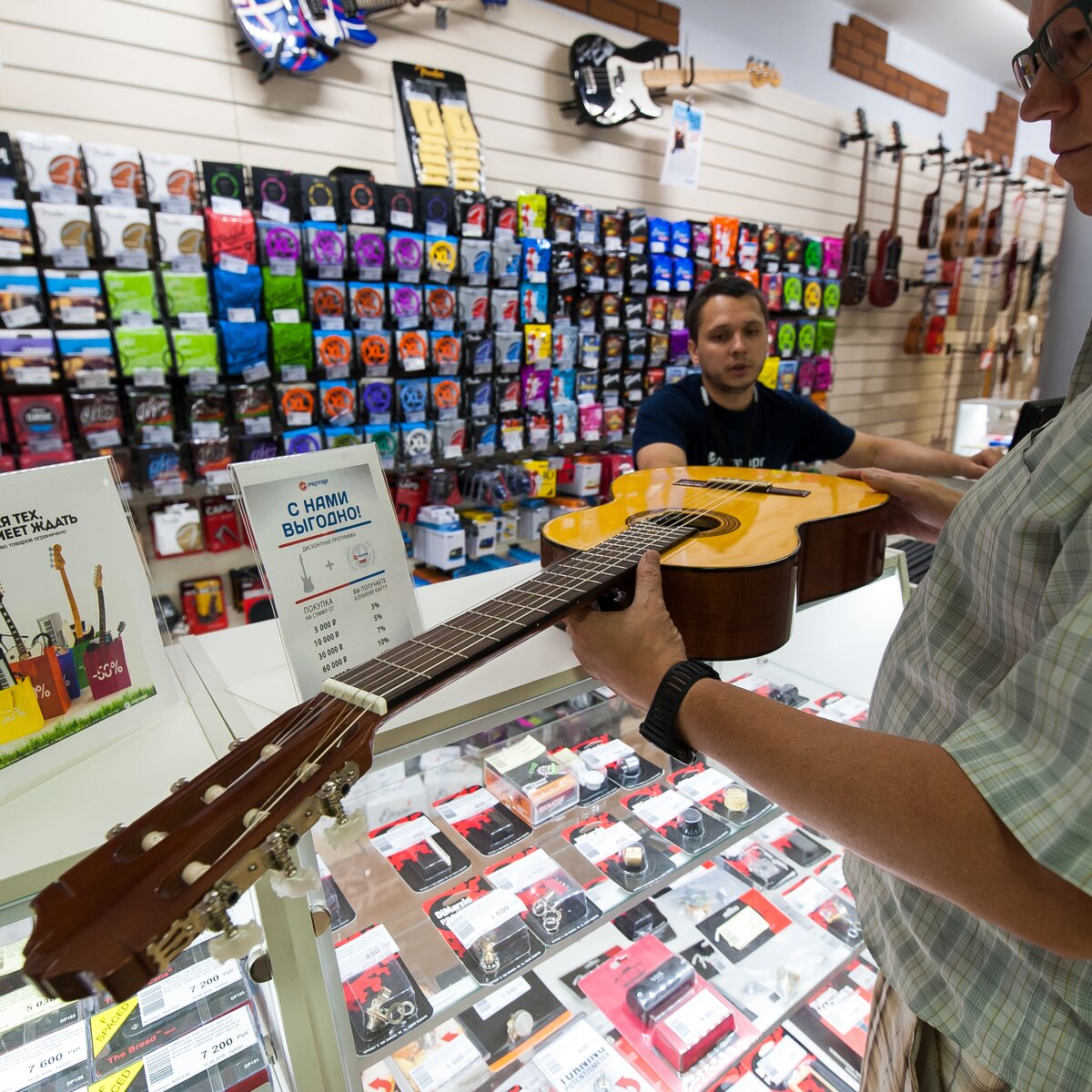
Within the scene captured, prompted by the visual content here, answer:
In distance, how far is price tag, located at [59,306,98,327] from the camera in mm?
2223

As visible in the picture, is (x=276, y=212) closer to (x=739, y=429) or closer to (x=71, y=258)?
(x=71, y=258)

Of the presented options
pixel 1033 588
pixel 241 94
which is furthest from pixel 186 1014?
pixel 241 94

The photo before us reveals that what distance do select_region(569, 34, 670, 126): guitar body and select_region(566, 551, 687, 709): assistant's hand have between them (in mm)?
3321

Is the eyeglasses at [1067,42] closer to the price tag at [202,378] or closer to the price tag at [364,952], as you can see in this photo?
the price tag at [364,952]

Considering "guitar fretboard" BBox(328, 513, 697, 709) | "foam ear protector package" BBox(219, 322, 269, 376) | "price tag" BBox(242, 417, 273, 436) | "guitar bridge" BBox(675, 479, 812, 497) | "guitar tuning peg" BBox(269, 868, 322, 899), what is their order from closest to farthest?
"guitar tuning peg" BBox(269, 868, 322, 899) → "guitar fretboard" BBox(328, 513, 697, 709) → "guitar bridge" BBox(675, 479, 812, 497) → "foam ear protector package" BBox(219, 322, 269, 376) → "price tag" BBox(242, 417, 273, 436)

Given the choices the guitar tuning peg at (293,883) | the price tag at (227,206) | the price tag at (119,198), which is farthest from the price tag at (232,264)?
the guitar tuning peg at (293,883)

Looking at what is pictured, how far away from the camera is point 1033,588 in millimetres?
541

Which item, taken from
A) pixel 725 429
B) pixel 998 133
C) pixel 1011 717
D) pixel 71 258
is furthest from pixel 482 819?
pixel 998 133

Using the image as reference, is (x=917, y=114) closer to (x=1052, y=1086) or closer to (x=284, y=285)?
(x=284, y=285)

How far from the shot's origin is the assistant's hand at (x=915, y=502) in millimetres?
1271

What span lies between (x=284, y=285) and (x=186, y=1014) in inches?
90.2

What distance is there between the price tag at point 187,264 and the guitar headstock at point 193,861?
2.34m

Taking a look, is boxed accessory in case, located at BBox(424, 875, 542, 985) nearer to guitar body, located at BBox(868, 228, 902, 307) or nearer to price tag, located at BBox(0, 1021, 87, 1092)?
price tag, located at BBox(0, 1021, 87, 1092)

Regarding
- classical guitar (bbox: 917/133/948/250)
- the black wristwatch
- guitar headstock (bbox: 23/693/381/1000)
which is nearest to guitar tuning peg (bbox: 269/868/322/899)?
guitar headstock (bbox: 23/693/381/1000)
